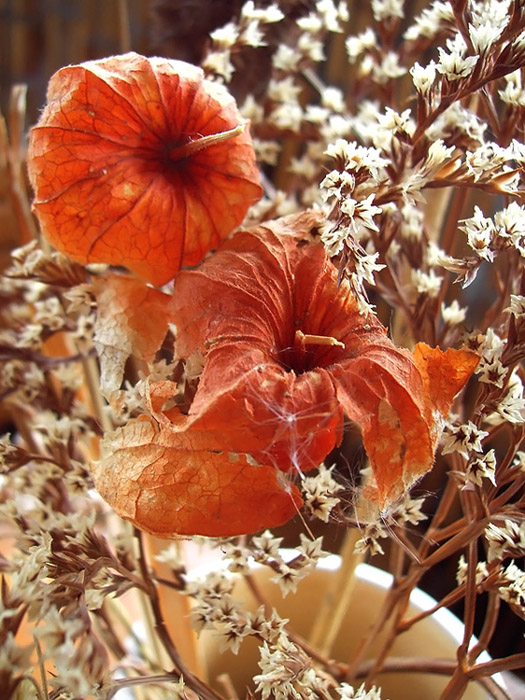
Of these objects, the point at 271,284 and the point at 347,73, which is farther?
the point at 347,73

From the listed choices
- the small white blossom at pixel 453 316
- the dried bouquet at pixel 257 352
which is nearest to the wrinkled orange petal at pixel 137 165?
the dried bouquet at pixel 257 352

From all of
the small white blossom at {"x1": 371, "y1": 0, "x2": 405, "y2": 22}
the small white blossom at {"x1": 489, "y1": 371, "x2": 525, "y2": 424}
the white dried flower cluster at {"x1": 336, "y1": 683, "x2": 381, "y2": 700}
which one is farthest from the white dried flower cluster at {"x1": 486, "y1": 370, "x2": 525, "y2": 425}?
the small white blossom at {"x1": 371, "y1": 0, "x2": 405, "y2": 22}

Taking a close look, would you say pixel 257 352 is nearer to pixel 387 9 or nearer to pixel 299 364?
pixel 299 364

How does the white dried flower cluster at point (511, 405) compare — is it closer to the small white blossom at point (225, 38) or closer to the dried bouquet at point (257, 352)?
the dried bouquet at point (257, 352)

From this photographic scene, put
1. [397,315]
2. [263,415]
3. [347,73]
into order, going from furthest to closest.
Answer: [347,73]
[397,315]
[263,415]

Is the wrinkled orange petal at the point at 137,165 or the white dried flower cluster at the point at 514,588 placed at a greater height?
the wrinkled orange petal at the point at 137,165

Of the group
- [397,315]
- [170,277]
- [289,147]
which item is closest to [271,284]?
[170,277]

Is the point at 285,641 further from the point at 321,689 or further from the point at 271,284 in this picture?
the point at 271,284

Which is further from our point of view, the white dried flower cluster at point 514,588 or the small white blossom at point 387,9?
the small white blossom at point 387,9

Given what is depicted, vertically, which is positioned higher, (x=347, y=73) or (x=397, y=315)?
(x=347, y=73)
